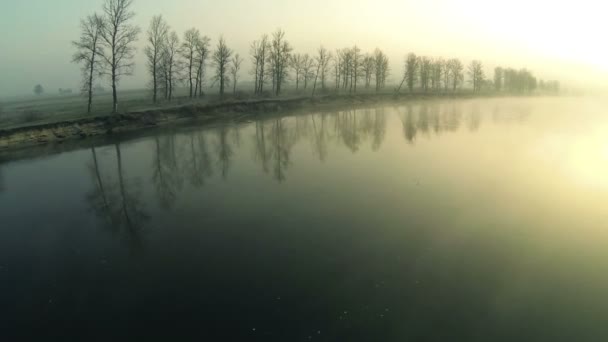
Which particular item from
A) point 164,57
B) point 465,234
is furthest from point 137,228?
point 164,57

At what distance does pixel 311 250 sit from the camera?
35.0 feet

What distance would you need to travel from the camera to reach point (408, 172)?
1925cm

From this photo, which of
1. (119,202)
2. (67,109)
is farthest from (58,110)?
(119,202)

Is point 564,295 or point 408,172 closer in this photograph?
point 564,295

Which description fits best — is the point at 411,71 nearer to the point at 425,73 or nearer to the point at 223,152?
the point at 425,73

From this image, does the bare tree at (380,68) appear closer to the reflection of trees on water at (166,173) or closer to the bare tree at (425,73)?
the bare tree at (425,73)

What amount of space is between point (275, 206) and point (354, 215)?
3.30m

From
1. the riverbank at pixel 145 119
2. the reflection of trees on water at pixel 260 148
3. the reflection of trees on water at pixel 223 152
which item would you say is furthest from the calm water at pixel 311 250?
the riverbank at pixel 145 119

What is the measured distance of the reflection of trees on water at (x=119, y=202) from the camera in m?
13.1

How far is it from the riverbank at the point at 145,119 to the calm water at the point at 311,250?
10800 millimetres

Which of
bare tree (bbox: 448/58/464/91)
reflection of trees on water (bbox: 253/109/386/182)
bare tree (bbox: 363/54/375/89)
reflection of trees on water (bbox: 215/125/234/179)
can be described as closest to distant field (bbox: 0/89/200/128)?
reflection of trees on water (bbox: 215/125/234/179)

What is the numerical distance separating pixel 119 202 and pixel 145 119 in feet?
95.8

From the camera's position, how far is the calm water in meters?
7.50

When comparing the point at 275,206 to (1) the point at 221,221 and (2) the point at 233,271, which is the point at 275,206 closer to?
(1) the point at 221,221
